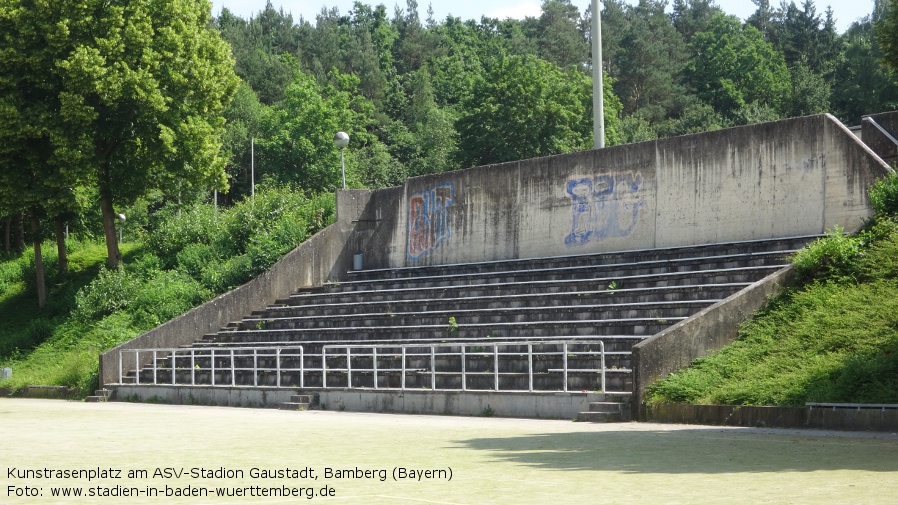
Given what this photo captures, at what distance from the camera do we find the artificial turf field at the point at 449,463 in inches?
280

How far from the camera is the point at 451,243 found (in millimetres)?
25375

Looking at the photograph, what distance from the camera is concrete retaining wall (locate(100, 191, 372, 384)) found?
984 inches

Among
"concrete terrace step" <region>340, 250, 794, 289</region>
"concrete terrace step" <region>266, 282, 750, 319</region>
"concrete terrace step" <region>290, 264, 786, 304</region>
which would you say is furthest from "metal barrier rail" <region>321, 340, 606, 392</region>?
"concrete terrace step" <region>340, 250, 794, 289</region>

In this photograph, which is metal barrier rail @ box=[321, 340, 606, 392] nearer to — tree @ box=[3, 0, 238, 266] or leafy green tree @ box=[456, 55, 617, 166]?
tree @ box=[3, 0, 238, 266]

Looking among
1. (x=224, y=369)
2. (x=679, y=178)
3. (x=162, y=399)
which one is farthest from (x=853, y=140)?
(x=162, y=399)

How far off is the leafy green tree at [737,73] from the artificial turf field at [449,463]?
56846 millimetres

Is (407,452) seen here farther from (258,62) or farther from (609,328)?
(258,62)

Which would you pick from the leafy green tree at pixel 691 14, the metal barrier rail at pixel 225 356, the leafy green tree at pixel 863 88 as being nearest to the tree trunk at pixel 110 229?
the metal barrier rail at pixel 225 356

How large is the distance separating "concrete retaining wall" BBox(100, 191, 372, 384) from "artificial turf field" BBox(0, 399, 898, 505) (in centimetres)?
1025

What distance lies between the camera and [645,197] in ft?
69.2

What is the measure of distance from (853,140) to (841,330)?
4928mm

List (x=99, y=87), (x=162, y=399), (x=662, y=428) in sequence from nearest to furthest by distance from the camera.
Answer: (x=662, y=428) → (x=162, y=399) → (x=99, y=87)

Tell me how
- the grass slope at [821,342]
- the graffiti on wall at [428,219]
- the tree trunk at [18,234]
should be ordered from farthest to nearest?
the tree trunk at [18,234]
the graffiti on wall at [428,219]
the grass slope at [821,342]

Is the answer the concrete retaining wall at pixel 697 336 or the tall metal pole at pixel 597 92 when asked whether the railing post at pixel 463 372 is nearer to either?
the concrete retaining wall at pixel 697 336
